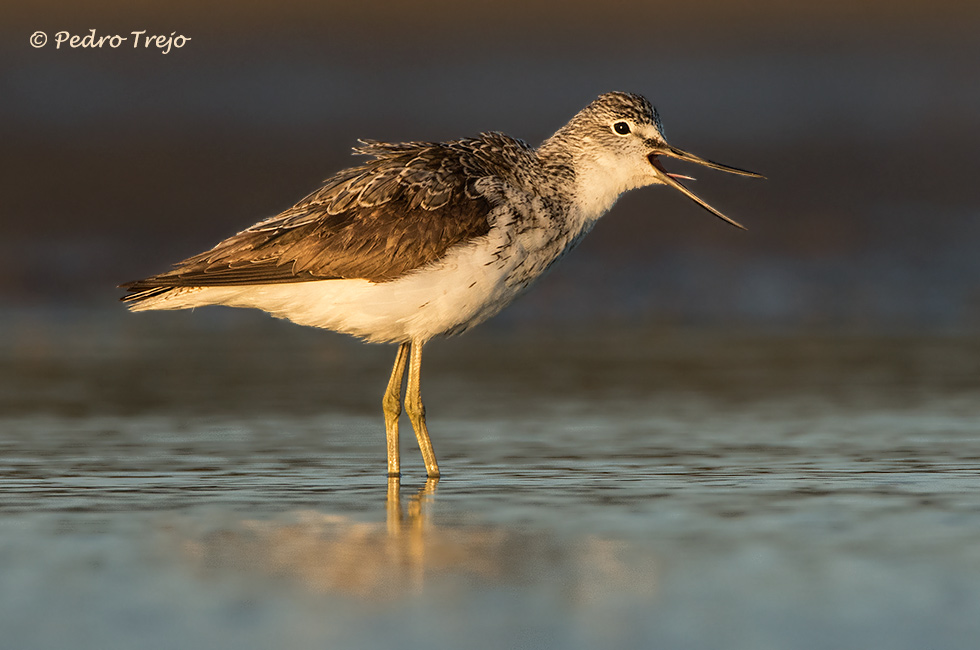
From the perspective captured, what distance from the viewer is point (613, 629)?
5648mm

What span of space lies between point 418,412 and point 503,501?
194cm

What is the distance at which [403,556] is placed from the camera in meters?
6.86

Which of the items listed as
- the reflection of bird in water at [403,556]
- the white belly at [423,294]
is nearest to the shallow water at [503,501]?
the reflection of bird in water at [403,556]

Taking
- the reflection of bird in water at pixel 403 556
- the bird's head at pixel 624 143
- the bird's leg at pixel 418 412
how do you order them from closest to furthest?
the reflection of bird in water at pixel 403 556, the bird's leg at pixel 418 412, the bird's head at pixel 624 143

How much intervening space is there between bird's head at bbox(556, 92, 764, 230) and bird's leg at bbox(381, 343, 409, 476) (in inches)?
72.4

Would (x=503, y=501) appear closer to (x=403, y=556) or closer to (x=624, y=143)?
(x=403, y=556)

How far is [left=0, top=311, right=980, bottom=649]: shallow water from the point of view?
19.1 feet

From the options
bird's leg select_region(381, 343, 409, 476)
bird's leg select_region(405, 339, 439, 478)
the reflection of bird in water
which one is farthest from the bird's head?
the reflection of bird in water

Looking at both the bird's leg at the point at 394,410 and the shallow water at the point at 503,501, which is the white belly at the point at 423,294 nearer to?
the bird's leg at the point at 394,410

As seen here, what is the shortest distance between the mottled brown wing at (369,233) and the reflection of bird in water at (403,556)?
217 cm

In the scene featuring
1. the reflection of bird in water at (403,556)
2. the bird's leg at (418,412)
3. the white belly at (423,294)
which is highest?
the white belly at (423,294)

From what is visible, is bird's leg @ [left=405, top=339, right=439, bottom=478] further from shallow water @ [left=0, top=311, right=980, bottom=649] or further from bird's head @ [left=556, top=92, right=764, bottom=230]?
bird's head @ [left=556, top=92, right=764, bottom=230]

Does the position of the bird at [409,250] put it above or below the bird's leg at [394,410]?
above

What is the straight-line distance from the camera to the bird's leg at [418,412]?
9407mm
